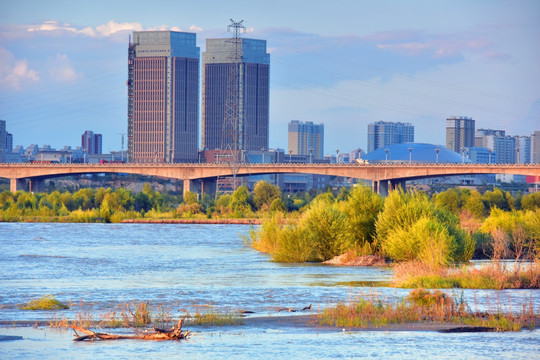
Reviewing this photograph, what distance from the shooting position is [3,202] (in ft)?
411

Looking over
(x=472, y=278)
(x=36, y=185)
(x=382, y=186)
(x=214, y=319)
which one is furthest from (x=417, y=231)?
(x=36, y=185)

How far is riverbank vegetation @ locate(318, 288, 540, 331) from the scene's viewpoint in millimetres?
25250

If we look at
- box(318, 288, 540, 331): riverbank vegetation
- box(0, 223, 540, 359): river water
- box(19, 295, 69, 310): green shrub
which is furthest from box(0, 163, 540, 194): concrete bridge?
box(19, 295, 69, 310): green shrub

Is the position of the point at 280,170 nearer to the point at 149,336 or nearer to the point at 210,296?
the point at 210,296

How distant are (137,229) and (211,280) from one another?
5464cm

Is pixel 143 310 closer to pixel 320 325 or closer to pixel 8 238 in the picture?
pixel 320 325

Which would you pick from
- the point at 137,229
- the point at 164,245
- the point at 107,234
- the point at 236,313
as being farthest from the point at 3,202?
the point at 236,313

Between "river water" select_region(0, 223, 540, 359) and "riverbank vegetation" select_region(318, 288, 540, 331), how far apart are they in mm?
617

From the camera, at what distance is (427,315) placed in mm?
26438

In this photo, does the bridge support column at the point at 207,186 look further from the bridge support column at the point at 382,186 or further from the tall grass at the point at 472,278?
the tall grass at the point at 472,278

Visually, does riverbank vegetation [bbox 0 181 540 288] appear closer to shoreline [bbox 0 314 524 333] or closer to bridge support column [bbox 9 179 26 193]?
shoreline [bbox 0 314 524 333]

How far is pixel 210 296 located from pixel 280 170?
13242 cm

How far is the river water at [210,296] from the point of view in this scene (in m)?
22.1

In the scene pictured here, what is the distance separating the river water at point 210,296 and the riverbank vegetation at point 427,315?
617mm
